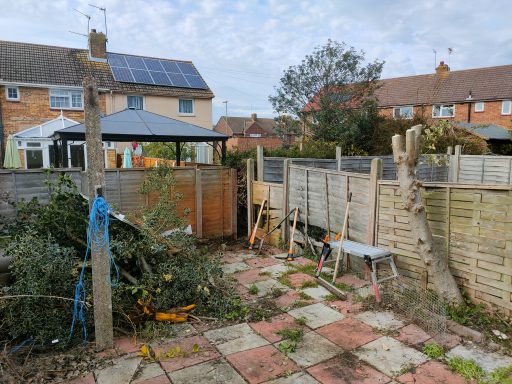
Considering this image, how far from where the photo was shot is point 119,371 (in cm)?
339

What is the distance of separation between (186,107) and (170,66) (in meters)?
2.95

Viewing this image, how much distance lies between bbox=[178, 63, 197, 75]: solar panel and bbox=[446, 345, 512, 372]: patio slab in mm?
22817

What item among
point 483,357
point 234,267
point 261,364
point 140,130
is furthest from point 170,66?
point 483,357

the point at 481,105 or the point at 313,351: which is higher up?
the point at 481,105

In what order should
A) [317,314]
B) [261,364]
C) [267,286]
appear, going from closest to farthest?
[261,364] → [317,314] → [267,286]

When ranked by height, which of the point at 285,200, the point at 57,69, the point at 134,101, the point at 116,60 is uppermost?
the point at 116,60

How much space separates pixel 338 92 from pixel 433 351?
39.3 ft

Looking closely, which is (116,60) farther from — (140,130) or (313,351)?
(313,351)

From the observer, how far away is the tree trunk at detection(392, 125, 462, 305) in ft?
14.5

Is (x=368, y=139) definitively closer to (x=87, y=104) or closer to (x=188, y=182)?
(x=188, y=182)

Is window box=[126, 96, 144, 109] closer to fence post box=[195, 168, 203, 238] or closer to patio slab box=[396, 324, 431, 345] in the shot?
fence post box=[195, 168, 203, 238]

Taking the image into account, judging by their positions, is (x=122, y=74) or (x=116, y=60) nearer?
(x=122, y=74)

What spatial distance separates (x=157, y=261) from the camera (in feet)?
16.3

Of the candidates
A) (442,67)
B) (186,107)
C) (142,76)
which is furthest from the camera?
(442,67)
